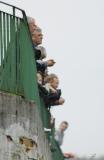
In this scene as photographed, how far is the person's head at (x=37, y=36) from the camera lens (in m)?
15.8

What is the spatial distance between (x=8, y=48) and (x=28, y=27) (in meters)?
0.87

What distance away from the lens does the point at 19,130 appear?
1372 centimetres

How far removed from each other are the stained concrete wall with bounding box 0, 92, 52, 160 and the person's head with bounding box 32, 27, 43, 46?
1680 millimetres

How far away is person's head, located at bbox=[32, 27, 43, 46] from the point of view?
15775 millimetres

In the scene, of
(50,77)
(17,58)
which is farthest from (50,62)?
(17,58)

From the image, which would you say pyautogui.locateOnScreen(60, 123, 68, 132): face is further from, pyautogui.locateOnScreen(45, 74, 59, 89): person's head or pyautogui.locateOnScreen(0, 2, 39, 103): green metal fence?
pyautogui.locateOnScreen(0, 2, 39, 103): green metal fence

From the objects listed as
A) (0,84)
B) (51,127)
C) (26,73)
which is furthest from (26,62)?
(51,127)

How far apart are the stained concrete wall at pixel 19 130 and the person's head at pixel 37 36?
168 cm

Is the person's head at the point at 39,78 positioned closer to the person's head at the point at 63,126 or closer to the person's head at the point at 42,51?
the person's head at the point at 42,51

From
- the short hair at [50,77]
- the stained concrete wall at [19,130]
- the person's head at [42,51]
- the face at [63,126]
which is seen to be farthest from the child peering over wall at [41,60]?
the face at [63,126]

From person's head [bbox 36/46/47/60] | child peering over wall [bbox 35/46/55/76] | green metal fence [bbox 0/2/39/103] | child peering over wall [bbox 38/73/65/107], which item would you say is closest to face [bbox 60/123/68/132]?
child peering over wall [bbox 38/73/65/107]

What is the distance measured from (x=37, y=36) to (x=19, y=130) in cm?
251

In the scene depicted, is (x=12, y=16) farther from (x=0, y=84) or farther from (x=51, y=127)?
(x=51, y=127)

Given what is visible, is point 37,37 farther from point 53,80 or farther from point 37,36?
point 53,80
